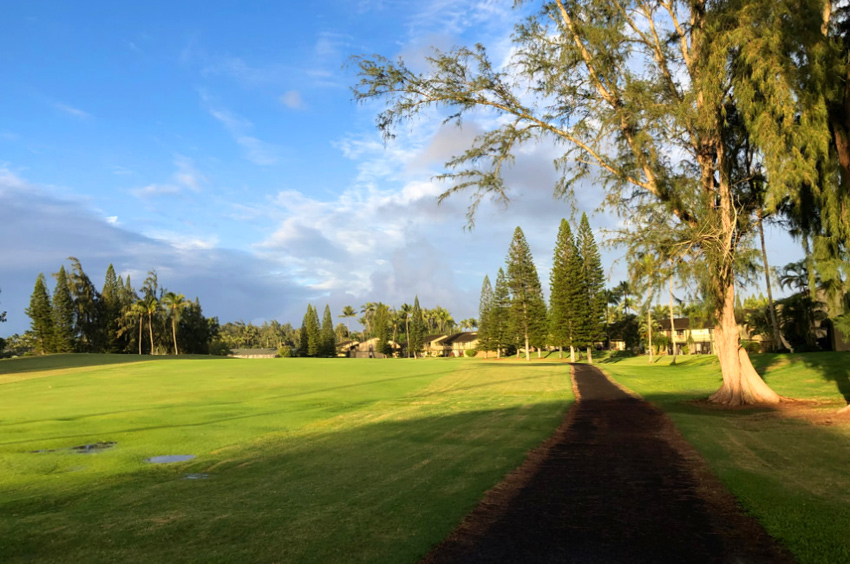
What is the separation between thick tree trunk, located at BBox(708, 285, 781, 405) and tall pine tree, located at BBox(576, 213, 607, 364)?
49.2 metres

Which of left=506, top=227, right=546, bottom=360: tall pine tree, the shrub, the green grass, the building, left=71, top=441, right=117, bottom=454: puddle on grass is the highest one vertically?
left=506, top=227, right=546, bottom=360: tall pine tree

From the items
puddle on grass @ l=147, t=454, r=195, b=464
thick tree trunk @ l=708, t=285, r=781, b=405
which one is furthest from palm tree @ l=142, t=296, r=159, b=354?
thick tree trunk @ l=708, t=285, r=781, b=405

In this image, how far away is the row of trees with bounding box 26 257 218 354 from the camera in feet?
268

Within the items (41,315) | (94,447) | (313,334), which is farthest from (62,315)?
(94,447)

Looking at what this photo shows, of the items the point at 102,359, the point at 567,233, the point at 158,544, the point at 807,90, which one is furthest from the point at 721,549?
the point at 567,233

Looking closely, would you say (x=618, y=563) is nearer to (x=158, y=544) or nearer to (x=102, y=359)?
(x=158, y=544)

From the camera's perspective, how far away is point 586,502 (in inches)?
258

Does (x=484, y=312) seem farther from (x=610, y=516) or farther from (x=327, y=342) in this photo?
(x=610, y=516)

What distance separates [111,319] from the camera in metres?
87.0

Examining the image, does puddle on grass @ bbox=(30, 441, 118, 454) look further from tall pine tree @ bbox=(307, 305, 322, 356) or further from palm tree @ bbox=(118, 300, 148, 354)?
tall pine tree @ bbox=(307, 305, 322, 356)

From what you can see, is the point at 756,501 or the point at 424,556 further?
the point at 756,501

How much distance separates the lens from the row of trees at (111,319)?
81562 millimetres

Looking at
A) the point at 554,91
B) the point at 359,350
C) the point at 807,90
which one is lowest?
the point at 359,350

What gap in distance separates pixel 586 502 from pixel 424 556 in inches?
105
